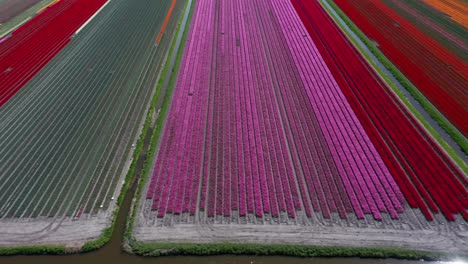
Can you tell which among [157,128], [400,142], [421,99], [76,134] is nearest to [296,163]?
[400,142]

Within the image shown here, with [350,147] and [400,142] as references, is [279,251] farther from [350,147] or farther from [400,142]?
[400,142]

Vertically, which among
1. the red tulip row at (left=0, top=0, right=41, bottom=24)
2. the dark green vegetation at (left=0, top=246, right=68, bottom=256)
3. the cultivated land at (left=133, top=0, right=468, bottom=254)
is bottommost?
the dark green vegetation at (left=0, top=246, right=68, bottom=256)

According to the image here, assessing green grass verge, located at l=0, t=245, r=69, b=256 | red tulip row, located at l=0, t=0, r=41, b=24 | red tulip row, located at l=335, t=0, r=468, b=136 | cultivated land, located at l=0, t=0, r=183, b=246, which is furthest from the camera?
red tulip row, located at l=0, t=0, r=41, b=24

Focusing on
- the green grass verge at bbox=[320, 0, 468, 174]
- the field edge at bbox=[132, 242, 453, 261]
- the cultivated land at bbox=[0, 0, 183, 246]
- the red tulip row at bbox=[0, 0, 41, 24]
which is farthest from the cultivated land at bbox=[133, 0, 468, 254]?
the red tulip row at bbox=[0, 0, 41, 24]

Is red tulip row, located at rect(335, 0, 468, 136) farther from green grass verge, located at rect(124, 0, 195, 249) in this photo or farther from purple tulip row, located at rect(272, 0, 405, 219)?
green grass verge, located at rect(124, 0, 195, 249)

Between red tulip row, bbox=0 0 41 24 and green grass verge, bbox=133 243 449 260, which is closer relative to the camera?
green grass verge, bbox=133 243 449 260

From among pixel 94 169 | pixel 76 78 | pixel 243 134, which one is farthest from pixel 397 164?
pixel 76 78
